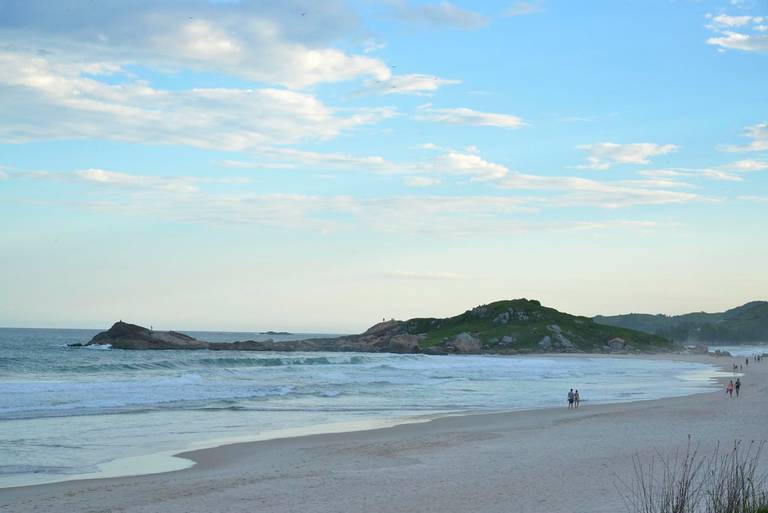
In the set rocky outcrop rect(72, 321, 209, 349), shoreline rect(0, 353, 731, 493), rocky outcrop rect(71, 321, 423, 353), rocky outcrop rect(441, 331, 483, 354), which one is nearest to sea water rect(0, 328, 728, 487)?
shoreline rect(0, 353, 731, 493)

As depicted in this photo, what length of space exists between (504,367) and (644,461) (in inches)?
2222

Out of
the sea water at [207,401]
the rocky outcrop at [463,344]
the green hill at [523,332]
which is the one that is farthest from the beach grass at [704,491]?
the green hill at [523,332]

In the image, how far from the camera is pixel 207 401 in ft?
114

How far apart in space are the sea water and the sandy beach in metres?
1.91

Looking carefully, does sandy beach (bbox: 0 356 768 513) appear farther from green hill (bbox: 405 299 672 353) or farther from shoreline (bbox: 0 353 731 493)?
A: green hill (bbox: 405 299 672 353)

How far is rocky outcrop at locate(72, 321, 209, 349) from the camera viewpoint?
105 meters

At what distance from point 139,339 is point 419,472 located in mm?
94190

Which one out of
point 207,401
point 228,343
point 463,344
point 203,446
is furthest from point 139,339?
point 203,446

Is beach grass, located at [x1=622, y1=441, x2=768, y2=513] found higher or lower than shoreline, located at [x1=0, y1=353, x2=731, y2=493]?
higher

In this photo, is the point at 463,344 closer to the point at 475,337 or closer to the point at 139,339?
the point at 475,337

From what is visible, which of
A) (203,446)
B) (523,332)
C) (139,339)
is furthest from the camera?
(523,332)

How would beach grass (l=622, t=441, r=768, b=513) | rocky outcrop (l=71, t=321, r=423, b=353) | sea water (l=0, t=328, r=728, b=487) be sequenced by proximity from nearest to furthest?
beach grass (l=622, t=441, r=768, b=513) < sea water (l=0, t=328, r=728, b=487) < rocky outcrop (l=71, t=321, r=423, b=353)

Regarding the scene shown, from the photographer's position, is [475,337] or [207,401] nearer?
[207,401]

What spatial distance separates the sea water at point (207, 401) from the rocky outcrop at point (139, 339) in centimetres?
4208
